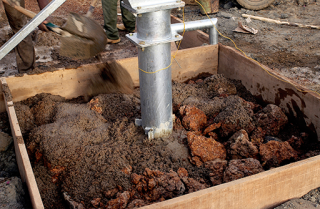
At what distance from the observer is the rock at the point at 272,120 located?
90.4 inches

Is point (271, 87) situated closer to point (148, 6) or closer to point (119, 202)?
point (148, 6)

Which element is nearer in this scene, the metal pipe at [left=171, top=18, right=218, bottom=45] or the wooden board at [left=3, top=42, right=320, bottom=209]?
the wooden board at [left=3, top=42, right=320, bottom=209]

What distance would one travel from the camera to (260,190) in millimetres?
1521

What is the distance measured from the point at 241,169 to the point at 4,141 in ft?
6.14

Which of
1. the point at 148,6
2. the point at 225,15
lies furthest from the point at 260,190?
the point at 225,15

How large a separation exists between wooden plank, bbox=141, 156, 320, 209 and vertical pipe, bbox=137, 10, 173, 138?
854 millimetres

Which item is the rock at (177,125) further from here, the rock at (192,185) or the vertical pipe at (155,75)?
the rock at (192,185)

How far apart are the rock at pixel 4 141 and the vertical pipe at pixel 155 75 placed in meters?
1.13

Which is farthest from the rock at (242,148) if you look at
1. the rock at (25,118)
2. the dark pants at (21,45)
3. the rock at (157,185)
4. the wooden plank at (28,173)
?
the dark pants at (21,45)

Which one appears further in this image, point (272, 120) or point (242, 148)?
point (272, 120)

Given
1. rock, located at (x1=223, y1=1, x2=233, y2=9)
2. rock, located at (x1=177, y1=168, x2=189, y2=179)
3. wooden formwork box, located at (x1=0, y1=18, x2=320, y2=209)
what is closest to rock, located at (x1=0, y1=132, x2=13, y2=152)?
wooden formwork box, located at (x1=0, y1=18, x2=320, y2=209)

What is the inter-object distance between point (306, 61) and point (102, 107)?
2.89 meters

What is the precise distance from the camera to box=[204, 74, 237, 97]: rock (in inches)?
112

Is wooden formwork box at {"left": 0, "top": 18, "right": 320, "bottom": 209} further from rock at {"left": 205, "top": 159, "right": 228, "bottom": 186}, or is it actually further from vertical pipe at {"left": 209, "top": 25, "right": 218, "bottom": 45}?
rock at {"left": 205, "top": 159, "right": 228, "bottom": 186}
